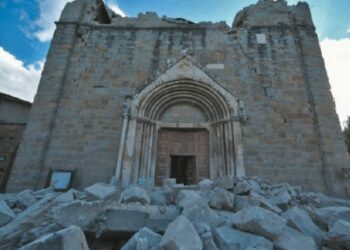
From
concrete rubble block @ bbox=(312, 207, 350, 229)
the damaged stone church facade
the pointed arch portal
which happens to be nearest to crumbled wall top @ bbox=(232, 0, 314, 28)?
the damaged stone church facade

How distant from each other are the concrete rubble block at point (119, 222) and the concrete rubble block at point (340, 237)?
2.04m

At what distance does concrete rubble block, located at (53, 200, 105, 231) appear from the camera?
2375 millimetres

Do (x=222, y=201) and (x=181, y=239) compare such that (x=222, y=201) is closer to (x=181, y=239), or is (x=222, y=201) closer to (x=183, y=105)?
(x=181, y=239)

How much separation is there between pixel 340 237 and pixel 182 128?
223 inches

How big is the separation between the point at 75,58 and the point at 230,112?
647 cm

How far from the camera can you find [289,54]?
8.08 meters

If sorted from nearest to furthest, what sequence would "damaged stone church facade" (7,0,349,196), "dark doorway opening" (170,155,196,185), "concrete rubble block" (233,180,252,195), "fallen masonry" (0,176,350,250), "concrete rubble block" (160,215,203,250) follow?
"concrete rubble block" (160,215,203,250) < "fallen masonry" (0,176,350,250) < "concrete rubble block" (233,180,252,195) < "damaged stone church facade" (7,0,349,196) < "dark doorway opening" (170,155,196,185)

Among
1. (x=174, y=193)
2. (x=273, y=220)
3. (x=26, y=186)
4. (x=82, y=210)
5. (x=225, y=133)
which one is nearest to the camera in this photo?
(x=273, y=220)

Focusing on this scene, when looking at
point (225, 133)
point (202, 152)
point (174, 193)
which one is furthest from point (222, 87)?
point (174, 193)

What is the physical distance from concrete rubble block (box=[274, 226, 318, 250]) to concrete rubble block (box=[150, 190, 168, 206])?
73.7 inches

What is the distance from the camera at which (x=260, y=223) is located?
6.77 feet

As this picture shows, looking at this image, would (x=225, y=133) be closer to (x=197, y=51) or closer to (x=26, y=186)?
(x=197, y=51)

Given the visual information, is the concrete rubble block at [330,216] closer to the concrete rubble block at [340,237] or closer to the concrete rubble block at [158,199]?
the concrete rubble block at [340,237]

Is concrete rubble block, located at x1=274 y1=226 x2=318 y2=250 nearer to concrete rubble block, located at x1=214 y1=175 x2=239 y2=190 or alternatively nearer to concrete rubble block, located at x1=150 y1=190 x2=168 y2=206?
concrete rubble block, located at x1=214 y1=175 x2=239 y2=190
